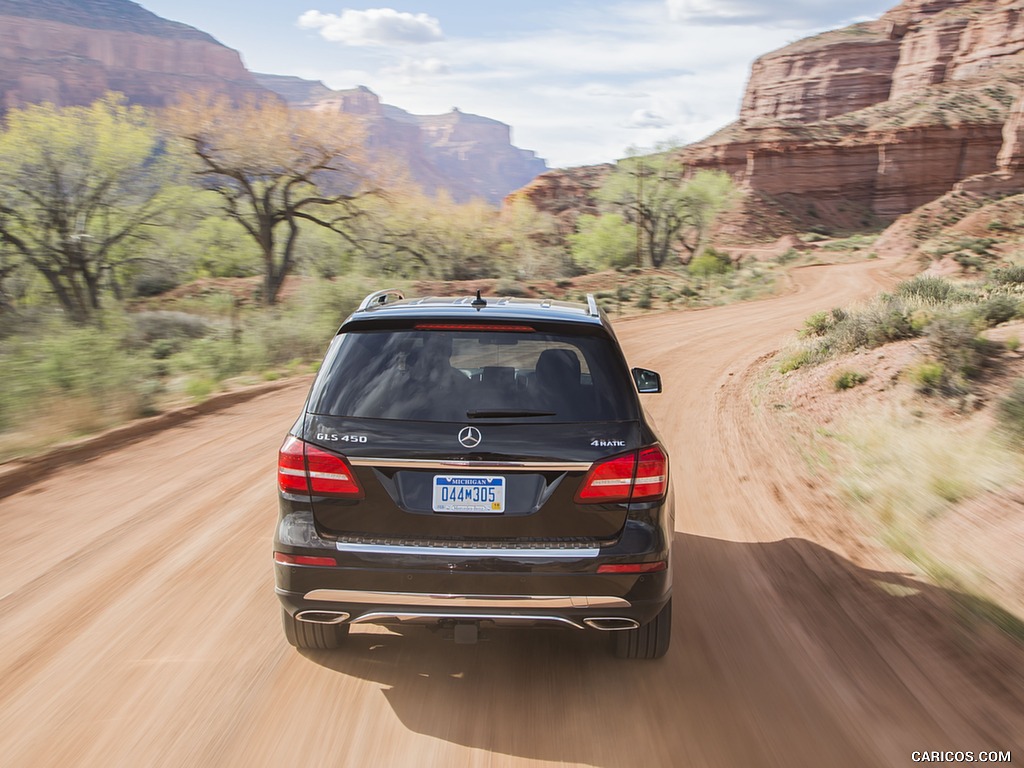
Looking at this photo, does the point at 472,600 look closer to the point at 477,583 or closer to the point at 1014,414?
the point at 477,583

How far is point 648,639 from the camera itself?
3898mm

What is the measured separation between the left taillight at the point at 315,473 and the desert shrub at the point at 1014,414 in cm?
651

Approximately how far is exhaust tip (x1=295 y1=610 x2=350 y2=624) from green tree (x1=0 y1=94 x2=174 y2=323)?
20.5m

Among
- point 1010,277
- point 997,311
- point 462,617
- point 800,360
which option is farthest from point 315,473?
point 1010,277

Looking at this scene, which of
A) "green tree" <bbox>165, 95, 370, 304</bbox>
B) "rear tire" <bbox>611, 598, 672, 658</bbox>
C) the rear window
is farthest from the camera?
"green tree" <bbox>165, 95, 370, 304</bbox>

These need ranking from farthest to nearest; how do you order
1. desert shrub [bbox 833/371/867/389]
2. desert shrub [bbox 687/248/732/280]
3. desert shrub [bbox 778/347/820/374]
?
desert shrub [bbox 687/248/732/280] < desert shrub [bbox 778/347/820/374] < desert shrub [bbox 833/371/867/389]

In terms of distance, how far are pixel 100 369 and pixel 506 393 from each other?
946 centimetres

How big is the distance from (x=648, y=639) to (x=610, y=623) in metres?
0.57

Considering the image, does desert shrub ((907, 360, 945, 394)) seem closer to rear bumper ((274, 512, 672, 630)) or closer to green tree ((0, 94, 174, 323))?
rear bumper ((274, 512, 672, 630))

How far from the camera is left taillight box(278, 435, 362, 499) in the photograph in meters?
3.34

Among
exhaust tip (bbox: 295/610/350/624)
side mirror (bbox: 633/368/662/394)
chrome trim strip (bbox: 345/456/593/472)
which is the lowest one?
exhaust tip (bbox: 295/610/350/624)

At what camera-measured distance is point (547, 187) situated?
91688mm

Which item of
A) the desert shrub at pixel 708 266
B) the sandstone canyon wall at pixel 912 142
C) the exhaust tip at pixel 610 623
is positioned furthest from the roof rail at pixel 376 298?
the sandstone canyon wall at pixel 912 142

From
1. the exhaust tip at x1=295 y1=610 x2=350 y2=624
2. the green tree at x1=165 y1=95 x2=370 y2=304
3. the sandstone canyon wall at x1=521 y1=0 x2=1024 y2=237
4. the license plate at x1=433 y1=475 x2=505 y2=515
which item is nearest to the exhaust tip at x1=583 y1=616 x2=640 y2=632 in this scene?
the license plate at x1=433 y1=475 x2=505 y2=515
